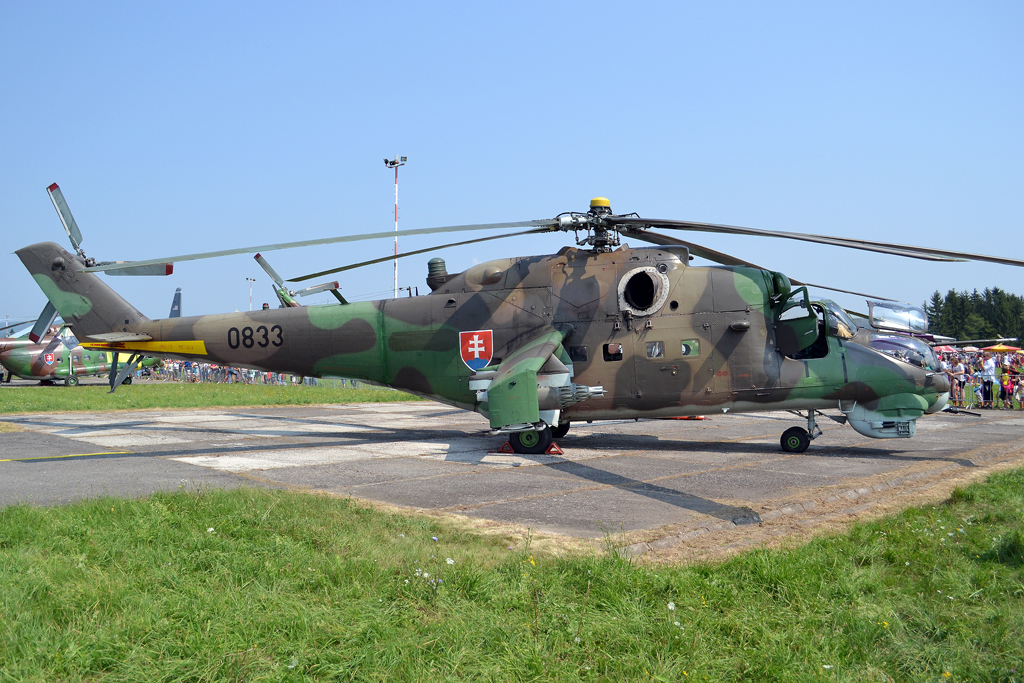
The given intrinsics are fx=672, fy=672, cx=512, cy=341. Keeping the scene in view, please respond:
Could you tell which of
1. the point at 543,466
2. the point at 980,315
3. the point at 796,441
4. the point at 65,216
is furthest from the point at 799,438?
the point at 980,315

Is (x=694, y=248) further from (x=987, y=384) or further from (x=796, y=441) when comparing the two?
(x=987, y=384)

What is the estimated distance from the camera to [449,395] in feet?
47.3

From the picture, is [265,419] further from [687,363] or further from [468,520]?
[468,520]

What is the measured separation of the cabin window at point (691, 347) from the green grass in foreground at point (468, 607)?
6765mm

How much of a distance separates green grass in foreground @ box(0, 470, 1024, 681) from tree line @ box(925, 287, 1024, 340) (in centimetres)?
10243

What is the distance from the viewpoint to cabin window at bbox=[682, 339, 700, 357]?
510 inches

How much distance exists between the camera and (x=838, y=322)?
41.7 feet

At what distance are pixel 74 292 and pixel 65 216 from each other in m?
1.97

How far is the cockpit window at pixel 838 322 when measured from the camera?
12648mm

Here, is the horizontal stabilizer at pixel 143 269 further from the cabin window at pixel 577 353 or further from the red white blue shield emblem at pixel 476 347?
the cabin window at pixel 577 353

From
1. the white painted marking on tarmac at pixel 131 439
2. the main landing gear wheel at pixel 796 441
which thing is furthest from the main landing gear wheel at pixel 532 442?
A: the white painted marking on tarmac at pixel 131 439

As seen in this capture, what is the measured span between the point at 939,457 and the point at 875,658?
9.76 meters

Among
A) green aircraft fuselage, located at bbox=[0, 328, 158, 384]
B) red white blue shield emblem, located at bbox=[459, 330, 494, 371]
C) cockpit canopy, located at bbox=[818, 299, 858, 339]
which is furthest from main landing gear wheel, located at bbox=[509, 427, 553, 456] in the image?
green aircraft fuselage, located at bbox=[0, 328, 158, 384]

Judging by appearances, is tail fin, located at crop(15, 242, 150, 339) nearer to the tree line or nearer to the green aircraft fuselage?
the green aircraft fuselage
